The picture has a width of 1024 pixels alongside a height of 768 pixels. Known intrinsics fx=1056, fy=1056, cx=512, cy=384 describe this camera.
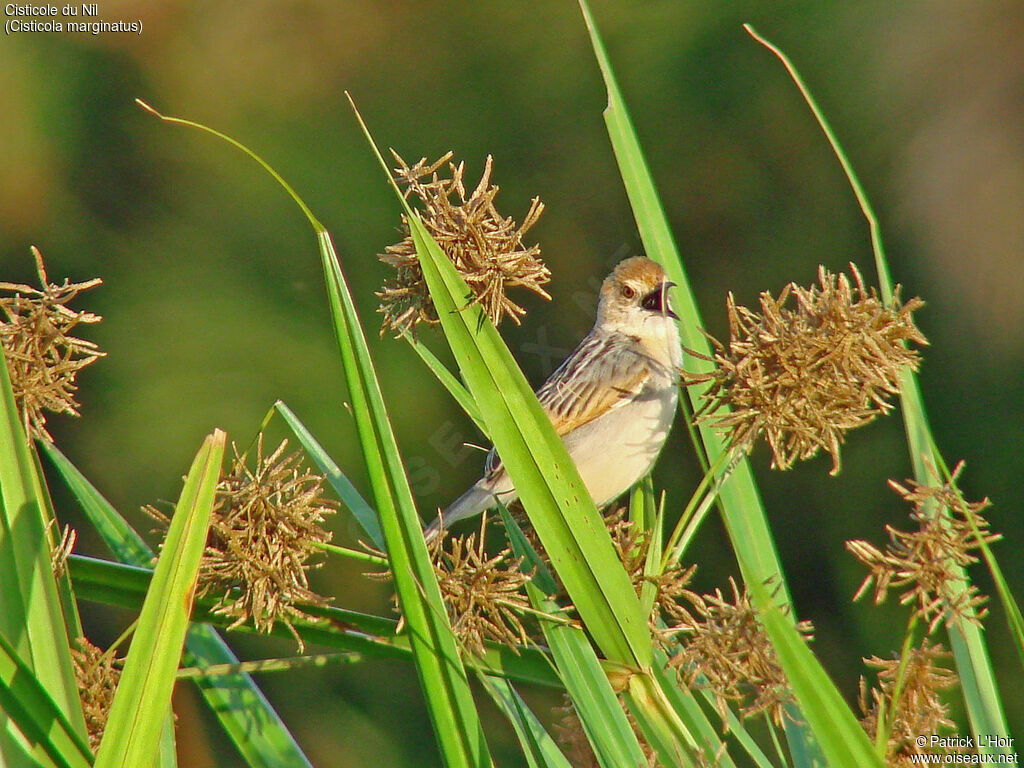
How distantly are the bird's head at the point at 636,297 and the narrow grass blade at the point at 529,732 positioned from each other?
1457 mm

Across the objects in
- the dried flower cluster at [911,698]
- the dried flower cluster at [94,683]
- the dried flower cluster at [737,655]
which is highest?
the dried flower cluster at [94,683]

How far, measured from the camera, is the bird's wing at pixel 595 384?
2395 mm

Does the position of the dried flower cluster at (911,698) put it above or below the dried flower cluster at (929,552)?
below

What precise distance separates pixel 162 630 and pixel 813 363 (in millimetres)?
695

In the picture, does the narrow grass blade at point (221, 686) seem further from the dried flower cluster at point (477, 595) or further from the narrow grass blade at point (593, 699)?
the narrow grass blade at point (593, 699)

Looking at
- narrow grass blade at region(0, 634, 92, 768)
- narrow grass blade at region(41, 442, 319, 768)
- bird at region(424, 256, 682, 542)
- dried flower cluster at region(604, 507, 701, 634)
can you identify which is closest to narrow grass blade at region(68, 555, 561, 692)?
narrow grass blade at region(41, 442, 319, 768)

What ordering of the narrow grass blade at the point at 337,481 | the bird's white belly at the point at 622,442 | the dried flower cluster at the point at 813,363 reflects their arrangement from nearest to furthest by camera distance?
the dried flower cluster at the point at 813,363 → the narrow grass blade at the point at 337,481 → the bird's white belly at the point at 622,442

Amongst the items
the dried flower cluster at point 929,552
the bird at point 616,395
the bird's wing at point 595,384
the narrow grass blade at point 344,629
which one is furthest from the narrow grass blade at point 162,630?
the bird's wing at point 595,384

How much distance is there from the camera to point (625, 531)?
1.68 metres

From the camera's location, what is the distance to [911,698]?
3.30 feet

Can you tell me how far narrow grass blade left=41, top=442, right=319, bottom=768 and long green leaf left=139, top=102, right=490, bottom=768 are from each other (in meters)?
0.46

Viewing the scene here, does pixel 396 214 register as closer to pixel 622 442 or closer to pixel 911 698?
pixel 622 442

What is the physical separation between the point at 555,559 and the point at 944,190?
295 cm

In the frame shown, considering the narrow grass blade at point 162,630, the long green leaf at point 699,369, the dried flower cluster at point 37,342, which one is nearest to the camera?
the narrow grass blade at point 162,630
